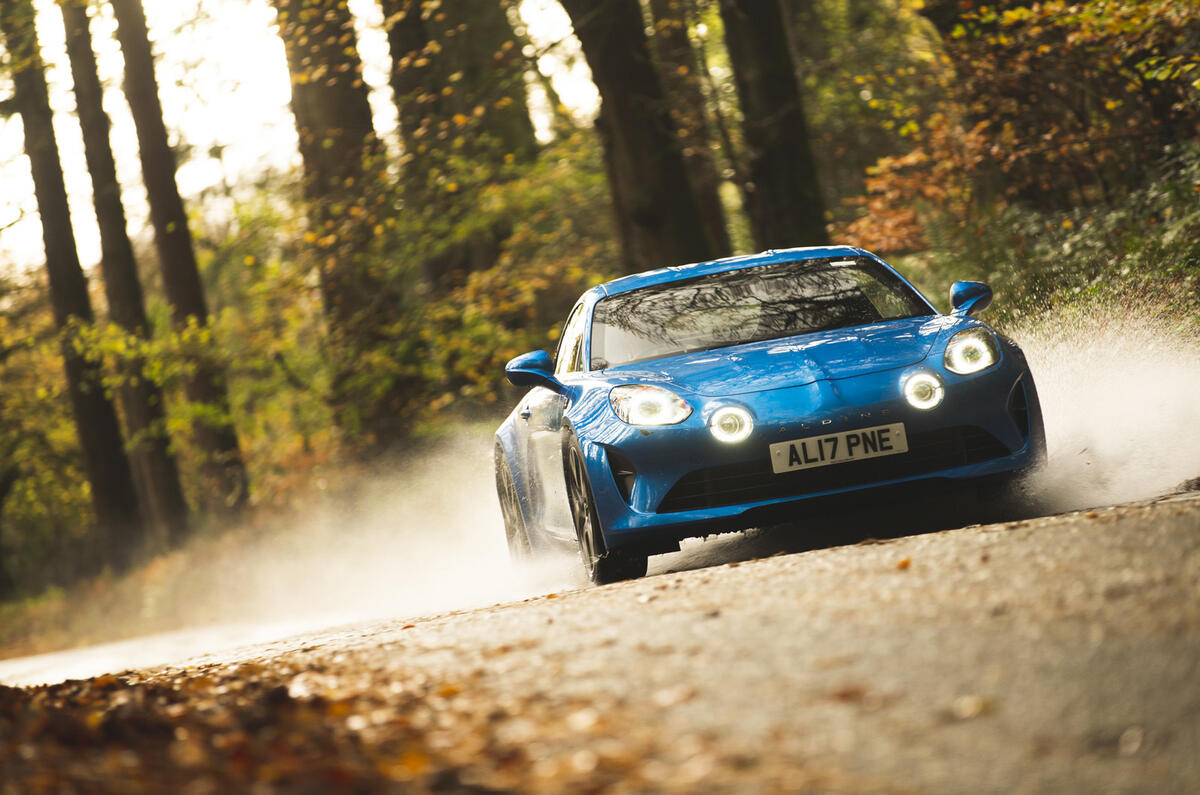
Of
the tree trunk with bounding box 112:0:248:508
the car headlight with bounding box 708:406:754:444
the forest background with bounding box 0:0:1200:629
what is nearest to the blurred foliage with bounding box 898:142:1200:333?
the forest background with bounding box 0:0:1200:629

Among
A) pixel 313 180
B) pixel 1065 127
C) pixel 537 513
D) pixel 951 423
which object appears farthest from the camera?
pixel 313 180

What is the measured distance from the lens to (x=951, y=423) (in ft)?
22.4

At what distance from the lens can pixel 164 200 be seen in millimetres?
25938

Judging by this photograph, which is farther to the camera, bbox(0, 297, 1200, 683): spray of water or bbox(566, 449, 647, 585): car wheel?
bbox(0, 297, 1200, 683): spray of water

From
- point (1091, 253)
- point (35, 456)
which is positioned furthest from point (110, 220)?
point (1091, 253)

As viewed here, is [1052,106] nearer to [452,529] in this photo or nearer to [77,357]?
[452,529]

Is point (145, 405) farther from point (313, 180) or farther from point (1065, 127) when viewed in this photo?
point (1065, 127)

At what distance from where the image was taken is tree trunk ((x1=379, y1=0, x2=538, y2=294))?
19094 millimetres

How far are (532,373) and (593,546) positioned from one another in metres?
1.13

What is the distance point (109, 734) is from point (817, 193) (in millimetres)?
13094

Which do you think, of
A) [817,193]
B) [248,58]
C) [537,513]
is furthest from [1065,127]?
[248,58]

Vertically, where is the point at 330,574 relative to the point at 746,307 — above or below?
below

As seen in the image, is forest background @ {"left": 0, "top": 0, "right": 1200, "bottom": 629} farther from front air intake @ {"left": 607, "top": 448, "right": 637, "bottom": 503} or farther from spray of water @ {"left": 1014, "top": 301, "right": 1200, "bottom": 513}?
front air intake @ {"left": 607, "top": 448, "right": 637, "bottom": 503}

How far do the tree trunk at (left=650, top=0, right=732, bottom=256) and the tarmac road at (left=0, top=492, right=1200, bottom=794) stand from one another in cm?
1374
